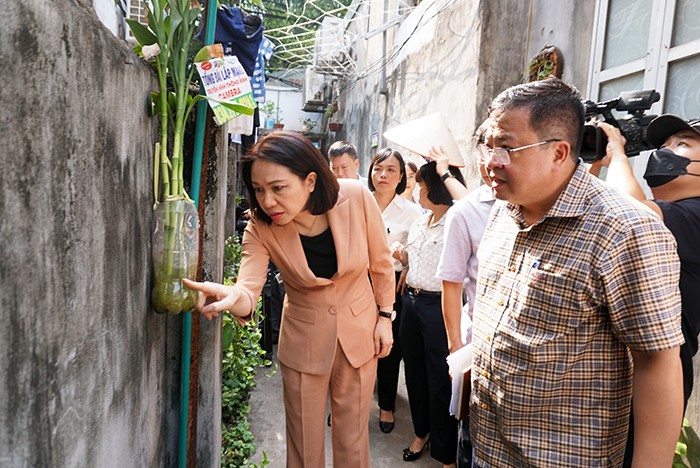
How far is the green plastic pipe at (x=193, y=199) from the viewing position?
5.85 feet

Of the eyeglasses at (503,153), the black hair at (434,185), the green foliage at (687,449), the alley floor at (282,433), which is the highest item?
the eyeglasses at (503,153)

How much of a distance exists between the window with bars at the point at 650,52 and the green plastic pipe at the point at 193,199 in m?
2.45

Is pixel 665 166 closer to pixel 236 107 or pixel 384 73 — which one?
pixel 236 107

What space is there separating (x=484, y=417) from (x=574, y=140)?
966 mm

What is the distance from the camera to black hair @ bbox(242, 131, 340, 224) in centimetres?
185

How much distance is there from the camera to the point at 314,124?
1892cm

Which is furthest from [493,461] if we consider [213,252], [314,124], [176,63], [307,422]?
[314,124]

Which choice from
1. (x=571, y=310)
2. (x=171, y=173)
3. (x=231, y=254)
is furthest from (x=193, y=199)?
(x=231, y=254)

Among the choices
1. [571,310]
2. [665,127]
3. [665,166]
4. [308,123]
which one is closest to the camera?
[571,310]

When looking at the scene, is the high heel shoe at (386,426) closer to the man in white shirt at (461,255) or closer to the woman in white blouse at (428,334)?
the woman in white blouse at (428,334)

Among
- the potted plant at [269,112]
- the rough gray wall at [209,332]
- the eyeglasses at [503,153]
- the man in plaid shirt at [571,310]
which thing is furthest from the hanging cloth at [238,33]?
the potted plant at [269,112]

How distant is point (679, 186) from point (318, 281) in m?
1.48

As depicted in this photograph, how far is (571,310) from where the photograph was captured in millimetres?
1322

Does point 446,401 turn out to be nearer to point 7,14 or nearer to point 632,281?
point 632,281
